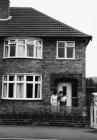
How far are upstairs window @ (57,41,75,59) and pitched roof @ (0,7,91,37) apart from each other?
0.73m

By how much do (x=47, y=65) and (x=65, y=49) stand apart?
194 cm

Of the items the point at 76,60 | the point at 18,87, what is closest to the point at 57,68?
the point at 76,60

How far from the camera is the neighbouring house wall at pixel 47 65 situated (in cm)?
2945

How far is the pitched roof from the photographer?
3022cm

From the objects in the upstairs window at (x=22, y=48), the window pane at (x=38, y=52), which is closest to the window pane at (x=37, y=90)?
the upstairs window at (x=22, y=48)

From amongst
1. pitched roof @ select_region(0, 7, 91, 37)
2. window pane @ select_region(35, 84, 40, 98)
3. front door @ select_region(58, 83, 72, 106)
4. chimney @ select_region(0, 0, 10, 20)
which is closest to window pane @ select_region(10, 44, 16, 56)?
pitched roof @ select_region(0, 7, 91, 37)

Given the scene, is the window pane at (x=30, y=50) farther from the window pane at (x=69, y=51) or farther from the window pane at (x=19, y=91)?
the window pane at (x=69, y=51)

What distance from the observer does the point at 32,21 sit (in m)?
31.9

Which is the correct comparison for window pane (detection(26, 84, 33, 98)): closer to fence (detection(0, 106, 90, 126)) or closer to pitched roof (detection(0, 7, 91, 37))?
pitched roof (detection(0, 7, 91, 37))

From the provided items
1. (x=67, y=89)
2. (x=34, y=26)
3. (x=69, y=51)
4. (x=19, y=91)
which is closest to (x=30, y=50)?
(x=34, y=26)

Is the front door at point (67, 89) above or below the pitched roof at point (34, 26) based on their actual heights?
below

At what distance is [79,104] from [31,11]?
9563 mm

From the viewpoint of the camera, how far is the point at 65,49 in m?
30.4

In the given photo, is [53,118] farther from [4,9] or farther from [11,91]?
[4,9]
